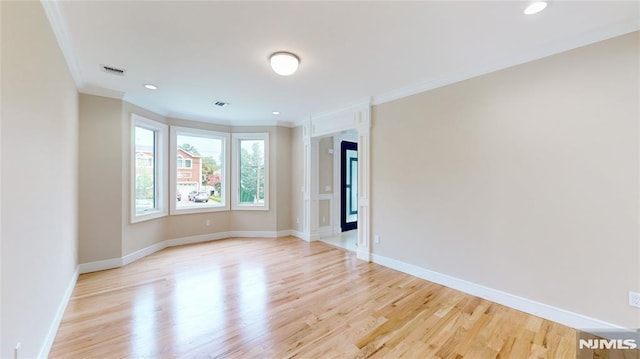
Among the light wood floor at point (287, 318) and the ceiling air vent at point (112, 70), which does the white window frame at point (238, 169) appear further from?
the ceiling air vent at point (112, 70)

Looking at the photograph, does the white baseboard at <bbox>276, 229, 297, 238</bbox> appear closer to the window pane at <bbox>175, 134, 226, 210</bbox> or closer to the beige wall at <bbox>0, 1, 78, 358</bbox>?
the window pane at <bbox>175, 134, 226, 210</bbox>

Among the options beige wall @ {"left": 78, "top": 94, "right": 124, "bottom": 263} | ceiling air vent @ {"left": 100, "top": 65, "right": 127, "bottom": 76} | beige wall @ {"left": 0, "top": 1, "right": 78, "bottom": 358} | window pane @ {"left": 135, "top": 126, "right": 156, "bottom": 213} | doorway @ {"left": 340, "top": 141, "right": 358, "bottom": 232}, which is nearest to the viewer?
beige wall @ {"left": 0, "top": 1, "right": 78, "bottom": 358}

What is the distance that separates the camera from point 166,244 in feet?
16.3

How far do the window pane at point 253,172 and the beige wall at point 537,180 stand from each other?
11.0 ft

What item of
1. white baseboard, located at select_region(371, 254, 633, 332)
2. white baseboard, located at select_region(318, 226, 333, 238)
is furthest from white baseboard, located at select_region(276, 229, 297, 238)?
white baseboard, located at select_region(371, 254, 633, 332)

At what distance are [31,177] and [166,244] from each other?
11.8 feet

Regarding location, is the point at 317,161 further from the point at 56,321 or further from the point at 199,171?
the point at 56,321

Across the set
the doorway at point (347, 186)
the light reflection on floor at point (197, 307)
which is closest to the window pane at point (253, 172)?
the doorway at point (347, 186)

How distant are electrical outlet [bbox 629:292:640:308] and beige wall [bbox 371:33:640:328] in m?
0.03

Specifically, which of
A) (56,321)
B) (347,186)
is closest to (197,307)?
(56,321)

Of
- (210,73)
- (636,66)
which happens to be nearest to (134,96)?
(210,73)

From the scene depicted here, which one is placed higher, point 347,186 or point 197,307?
point 347,186

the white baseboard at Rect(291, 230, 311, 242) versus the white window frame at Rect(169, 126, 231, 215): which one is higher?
the white window frame at Rect(169, 126, 231, 215)

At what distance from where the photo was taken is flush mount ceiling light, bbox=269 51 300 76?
8.44 ft
